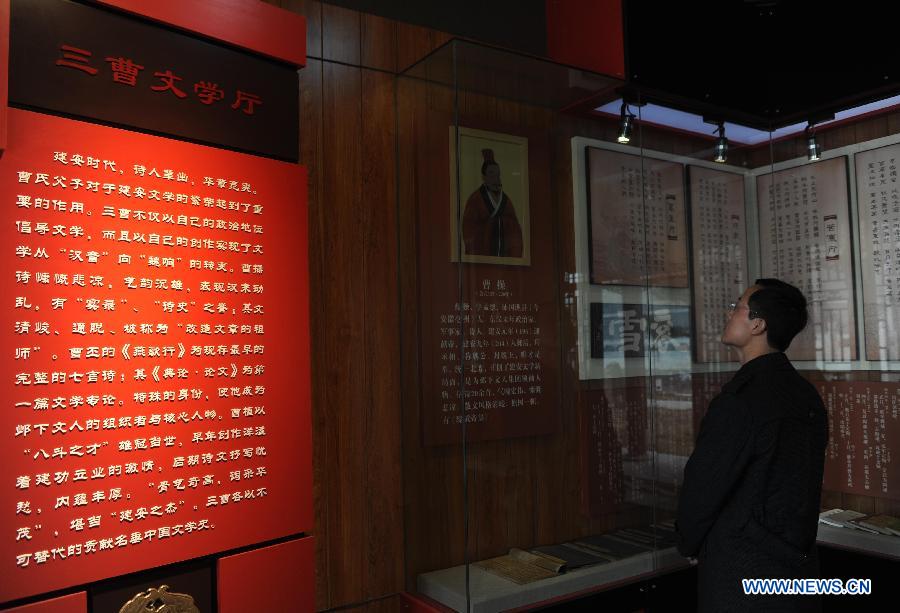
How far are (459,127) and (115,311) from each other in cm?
125

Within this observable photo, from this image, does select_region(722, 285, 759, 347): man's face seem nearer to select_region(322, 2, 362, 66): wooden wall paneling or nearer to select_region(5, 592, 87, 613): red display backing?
select_region(322, 2, 362, 66): wooden wall paneling

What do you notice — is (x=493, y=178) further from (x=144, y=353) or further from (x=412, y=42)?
(x=144, y=353)

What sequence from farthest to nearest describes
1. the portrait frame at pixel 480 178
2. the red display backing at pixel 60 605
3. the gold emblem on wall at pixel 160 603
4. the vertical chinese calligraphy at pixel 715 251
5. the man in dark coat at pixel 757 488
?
1. the vertical chinese calligraphy at pixel 715 251
2. the portrait frame at pixel 480 178
3. the man in dark coat at pixel 757 488
4. the gold emblem on wall at pixel 160 603
5. the red display backing at pixel 60 605

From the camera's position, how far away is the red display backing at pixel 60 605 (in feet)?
5.67

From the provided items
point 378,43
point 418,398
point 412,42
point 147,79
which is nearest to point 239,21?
point 147,79

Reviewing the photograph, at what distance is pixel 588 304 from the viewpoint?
274 cm

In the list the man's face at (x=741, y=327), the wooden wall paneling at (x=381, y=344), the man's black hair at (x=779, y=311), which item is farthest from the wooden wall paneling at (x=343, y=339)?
the man's black hair at (x=779, y=311)

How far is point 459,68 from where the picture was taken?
2436mm

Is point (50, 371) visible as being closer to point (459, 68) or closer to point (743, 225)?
point (459, 68)

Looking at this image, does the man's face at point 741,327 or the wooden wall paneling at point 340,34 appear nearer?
the man's face at point 741,327

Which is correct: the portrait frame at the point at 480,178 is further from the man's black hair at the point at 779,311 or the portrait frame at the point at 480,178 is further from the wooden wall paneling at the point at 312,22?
the man's black hair at the point at 779,311

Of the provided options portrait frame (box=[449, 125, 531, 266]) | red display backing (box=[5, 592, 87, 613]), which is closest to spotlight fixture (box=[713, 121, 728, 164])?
portrait frame (box=[449, 125, 531, 266])

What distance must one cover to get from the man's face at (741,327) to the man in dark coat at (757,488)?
0.15 meters

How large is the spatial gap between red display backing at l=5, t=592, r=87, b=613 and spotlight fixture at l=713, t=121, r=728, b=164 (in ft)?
10.1
